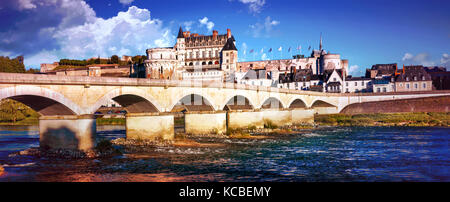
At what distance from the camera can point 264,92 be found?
52.0 metres

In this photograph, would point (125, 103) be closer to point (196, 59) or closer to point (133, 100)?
point (133, 100)

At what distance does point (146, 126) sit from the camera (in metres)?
32.2

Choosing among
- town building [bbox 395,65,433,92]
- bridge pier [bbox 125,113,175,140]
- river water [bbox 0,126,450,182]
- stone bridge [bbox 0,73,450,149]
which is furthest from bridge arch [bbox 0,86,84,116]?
town building [bbox 395,65,433,92]

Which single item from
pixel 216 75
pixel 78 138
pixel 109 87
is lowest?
pixel 78 138

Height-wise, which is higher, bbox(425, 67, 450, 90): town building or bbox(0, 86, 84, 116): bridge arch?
bbox(425, 67, 450, 90): town building

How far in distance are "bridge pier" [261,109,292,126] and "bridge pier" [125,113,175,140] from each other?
19742mm

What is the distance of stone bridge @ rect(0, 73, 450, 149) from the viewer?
79.2ft

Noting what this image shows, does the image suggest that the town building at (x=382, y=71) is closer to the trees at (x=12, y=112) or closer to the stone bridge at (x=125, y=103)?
the stone bridge at (x=125, y=103)

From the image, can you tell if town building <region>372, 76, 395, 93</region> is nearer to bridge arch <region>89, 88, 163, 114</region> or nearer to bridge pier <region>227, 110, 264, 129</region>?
bridge pier <region>227, 110, 264, 129</region>

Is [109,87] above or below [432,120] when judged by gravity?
above
